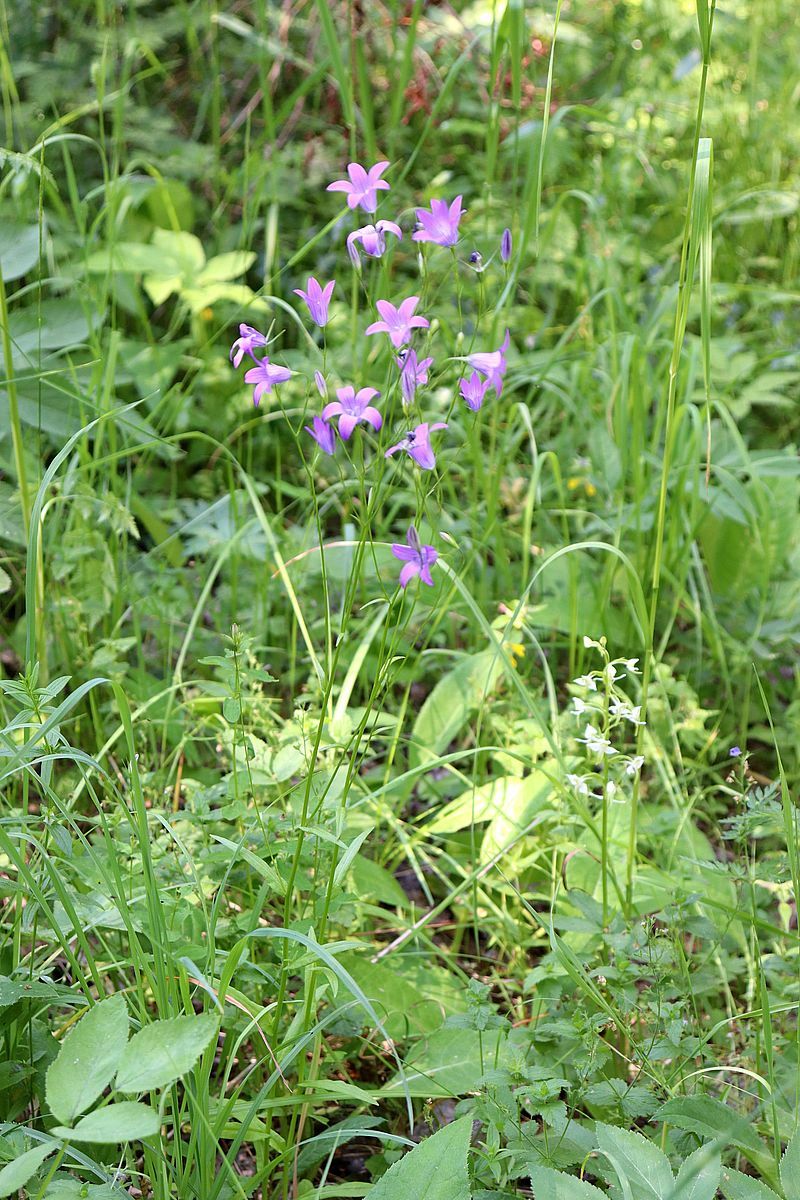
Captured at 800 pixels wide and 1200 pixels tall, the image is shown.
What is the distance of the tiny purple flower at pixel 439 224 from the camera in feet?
3.71

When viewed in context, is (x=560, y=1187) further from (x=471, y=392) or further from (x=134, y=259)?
(x=134, y=259)

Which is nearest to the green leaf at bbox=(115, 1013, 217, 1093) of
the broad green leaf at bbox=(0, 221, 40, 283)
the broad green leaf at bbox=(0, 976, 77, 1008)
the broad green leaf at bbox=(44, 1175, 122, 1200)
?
the broad green leaf at bbox=(44, 1175, 122, 1200)

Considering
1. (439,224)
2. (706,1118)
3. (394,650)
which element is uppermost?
(439,224)

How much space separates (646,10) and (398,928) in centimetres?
377

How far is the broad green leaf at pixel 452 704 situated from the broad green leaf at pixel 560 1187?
2.79 ft

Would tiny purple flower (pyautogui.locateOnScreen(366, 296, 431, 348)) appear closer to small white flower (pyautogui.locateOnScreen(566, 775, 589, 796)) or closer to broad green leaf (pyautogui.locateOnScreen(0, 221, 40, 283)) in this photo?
small white flower (pyautogui.locateOnScreen(566, 775, 589, 796))

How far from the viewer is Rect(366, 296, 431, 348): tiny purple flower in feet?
3.45

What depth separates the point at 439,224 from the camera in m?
1.15

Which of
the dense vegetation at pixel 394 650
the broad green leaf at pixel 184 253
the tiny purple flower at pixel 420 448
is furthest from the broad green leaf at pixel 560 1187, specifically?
the broad green leaf at pixel 184 253

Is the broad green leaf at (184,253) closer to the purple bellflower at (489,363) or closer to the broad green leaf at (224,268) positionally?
the broad green leaf at (224,268)

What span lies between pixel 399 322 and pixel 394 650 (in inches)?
13.3

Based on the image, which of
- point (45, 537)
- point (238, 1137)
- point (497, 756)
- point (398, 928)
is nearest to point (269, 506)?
point (45, 537)

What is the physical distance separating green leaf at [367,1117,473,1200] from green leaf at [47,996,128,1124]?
12.0 inches

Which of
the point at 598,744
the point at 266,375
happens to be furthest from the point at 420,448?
the point at 598,744
